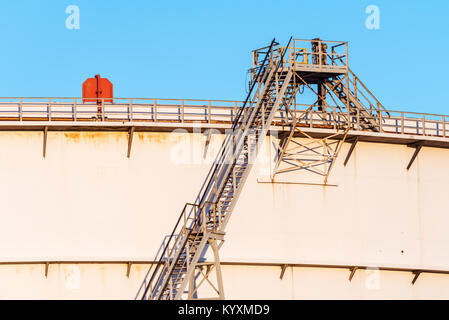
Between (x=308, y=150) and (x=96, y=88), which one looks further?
(x=96, y=88)

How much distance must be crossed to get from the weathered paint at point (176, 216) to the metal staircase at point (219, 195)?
596 millimetres

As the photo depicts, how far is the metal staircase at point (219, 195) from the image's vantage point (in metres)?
40.7

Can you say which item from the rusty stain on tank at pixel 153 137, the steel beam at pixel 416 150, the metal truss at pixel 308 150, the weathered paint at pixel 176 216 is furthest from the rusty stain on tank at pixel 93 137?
the steel beam at pixel 416 150

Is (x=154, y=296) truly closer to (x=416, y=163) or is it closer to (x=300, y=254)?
(x=300, y=254)

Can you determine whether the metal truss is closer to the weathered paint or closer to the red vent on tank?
the weathered paint

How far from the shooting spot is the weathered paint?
137 feet

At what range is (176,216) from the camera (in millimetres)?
42938

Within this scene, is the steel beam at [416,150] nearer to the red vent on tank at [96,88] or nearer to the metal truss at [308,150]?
the metal truss at [308,150]

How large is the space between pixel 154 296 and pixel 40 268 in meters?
4.52

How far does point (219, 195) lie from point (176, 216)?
7.75ft

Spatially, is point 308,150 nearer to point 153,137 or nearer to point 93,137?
point 153,137

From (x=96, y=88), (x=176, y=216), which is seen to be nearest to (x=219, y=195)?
(x=176, y=216)

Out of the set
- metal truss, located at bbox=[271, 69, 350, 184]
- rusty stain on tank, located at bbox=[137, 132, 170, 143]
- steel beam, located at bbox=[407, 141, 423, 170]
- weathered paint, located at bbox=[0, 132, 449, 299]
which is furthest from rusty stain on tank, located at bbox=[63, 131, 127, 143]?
steel beam, located at bbox=[407, 141, 423, 170]
